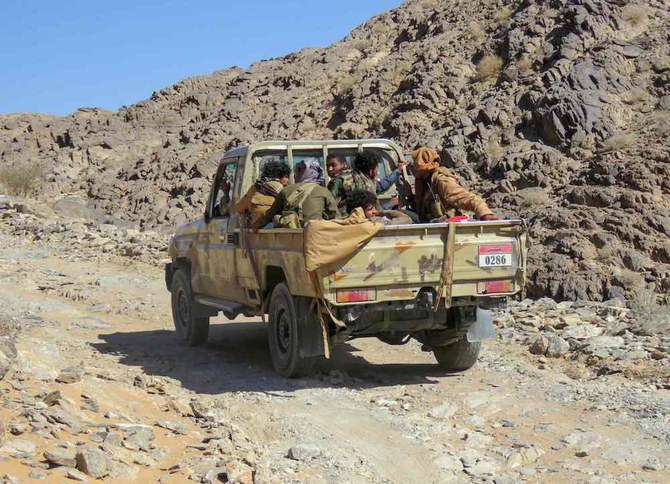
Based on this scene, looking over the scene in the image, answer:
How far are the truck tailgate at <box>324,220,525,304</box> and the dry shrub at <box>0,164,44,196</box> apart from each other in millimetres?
27377

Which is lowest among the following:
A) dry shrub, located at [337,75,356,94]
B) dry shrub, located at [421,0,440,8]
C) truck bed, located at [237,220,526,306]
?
truck bed, located at [237,220,526,306]

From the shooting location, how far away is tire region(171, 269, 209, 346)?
10.0 m

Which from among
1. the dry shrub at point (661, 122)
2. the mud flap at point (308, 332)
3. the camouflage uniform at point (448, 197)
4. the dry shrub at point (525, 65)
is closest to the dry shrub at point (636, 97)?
the dry shrub at point (661, 122)

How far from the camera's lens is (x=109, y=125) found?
37.9m

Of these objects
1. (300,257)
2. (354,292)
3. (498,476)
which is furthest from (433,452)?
(300,257)

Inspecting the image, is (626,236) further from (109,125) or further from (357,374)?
(109,125)

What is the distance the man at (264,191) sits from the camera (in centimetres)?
800

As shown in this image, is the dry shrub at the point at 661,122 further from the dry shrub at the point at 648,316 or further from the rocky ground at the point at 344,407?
the rocky ground at the point at 344,407

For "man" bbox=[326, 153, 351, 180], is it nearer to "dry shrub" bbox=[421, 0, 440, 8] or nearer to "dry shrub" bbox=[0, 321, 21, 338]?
"dry shrub" bbox=[0, 321, 21, 338]

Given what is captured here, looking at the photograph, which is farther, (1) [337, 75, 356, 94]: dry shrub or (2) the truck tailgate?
(1) [337, 75, 356, 94]: dry shrub

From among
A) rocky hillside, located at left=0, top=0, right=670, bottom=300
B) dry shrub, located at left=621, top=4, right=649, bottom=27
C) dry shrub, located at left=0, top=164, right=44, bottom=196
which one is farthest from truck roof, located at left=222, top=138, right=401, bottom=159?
dry shrub, located at left=0, top=164, right=44, bottom=196

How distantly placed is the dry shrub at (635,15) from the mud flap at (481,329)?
58.9 ft

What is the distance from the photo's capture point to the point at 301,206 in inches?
296

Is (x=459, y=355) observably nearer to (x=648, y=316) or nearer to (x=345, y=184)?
(x=345, y=184)
